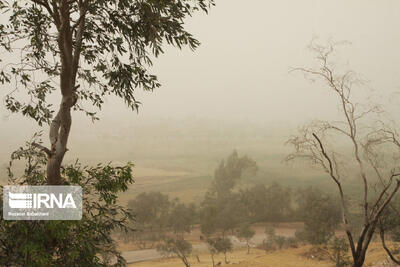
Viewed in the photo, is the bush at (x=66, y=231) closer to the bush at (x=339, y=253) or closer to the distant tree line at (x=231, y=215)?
the bush at (x=339, y=253)

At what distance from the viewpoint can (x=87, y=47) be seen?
9.23 metres

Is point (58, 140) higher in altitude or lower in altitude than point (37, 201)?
higher

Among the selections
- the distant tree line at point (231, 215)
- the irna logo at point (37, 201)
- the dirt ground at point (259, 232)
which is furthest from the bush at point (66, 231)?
the dirt ground at point (259, 232)

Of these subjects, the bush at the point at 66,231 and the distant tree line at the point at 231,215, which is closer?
the bush at the point at 66,231

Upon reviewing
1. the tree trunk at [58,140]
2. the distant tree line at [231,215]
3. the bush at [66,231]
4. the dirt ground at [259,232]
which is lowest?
the dirt ground at [259,232]

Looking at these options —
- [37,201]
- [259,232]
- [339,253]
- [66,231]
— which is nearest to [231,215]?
[259,232]

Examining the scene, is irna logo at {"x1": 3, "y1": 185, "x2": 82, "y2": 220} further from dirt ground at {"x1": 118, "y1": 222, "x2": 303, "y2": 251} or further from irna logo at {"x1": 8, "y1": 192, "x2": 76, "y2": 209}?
dirt ground at {"x1": 118, "y1": 222, "x2": 303, "y2": 251}

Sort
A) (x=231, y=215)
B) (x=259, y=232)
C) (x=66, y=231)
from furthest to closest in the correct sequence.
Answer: (x=259, y=232)
(x=231, y=215)
(x=66, y=231)

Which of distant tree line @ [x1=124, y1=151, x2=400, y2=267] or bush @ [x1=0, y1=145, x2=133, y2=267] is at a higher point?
bush @ [x1=0, y1=145, x2=133, y2=267]

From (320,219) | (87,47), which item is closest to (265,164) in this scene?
(320,219)

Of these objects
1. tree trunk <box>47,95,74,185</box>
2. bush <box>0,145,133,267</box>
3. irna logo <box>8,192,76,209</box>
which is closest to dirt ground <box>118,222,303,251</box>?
bush <box>0,145,133,267</box>

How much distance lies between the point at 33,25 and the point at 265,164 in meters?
141

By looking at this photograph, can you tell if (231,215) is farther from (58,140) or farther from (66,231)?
(66,231)

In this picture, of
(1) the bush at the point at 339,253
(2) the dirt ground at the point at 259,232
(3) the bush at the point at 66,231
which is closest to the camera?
(3) the bush at the point at 66,231
